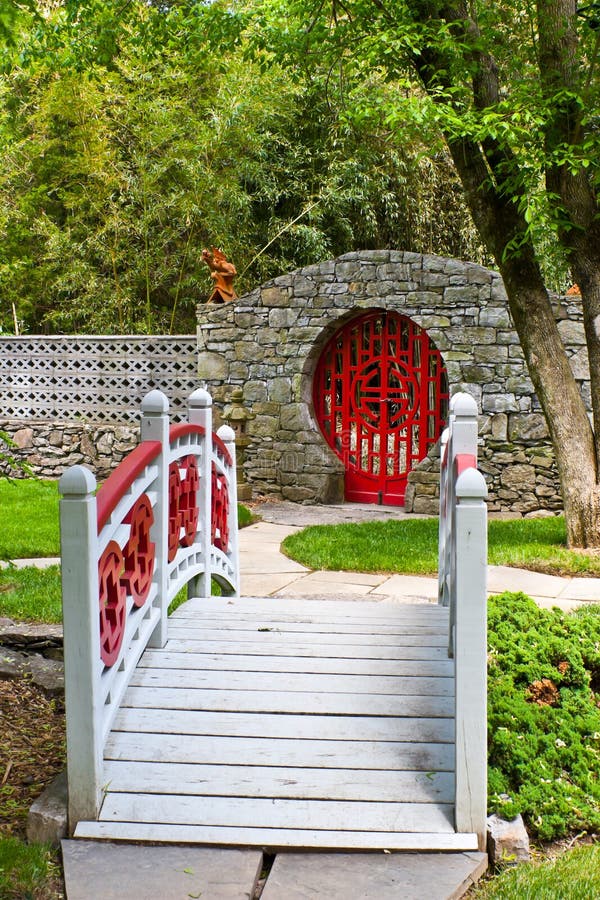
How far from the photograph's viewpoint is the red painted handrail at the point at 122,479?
2.95 metres

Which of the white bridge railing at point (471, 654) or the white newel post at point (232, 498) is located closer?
the white bridge railing at point (471, 654)

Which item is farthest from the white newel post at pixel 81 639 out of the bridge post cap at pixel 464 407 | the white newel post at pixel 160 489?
the bridge post cap at pixel 464 407

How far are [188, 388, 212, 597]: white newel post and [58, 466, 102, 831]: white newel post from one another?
1845 millimetres

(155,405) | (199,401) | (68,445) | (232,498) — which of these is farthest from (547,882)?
(68,445)

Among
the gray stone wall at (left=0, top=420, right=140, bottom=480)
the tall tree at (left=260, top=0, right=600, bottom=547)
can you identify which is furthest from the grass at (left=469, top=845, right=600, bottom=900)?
the gray stone wall at (left=0, top=420, right=140, bottom=480)

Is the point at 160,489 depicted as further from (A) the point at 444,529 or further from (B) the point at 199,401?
(A) the point at 444,529

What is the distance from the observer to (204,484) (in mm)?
4727

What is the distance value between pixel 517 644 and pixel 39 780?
1.85 meters

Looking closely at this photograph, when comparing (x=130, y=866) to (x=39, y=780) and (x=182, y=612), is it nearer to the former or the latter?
(x=39, y=780)

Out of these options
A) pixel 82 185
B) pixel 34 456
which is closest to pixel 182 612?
pixel 34 456

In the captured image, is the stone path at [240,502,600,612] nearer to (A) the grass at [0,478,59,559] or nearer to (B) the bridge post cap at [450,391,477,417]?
(A) the grass at [0,478,59,559]

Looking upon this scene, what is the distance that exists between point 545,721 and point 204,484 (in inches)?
82.6

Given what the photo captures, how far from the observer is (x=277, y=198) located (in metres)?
13.6

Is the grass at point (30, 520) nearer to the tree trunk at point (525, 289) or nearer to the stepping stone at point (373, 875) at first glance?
the tree trunk at point (525, 289)
